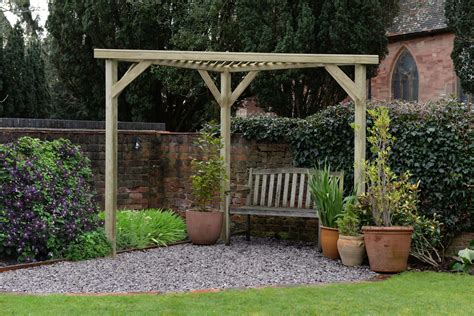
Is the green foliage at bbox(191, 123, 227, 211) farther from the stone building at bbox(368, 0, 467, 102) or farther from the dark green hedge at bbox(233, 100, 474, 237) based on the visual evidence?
the stone building at bbox(368, 0, 467, 102)

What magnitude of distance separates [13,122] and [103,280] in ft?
20.9

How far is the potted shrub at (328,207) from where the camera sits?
29.7 ft

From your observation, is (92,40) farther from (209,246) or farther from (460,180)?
(460,180)

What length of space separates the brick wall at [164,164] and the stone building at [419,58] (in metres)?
11.8

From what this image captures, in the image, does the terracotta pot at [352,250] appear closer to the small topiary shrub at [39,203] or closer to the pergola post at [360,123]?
the pergola post at [360,123]

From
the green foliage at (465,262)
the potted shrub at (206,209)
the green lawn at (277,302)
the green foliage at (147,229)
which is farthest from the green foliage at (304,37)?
the green lawn at (277,302)

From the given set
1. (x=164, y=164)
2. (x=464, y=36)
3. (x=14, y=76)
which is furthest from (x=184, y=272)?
(x=14, y=76)

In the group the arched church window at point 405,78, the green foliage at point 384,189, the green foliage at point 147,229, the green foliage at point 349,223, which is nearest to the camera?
the green foliage at point 384,189

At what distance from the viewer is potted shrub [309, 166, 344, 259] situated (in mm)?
9062

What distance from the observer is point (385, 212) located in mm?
8352

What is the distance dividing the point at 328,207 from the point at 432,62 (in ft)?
52.0

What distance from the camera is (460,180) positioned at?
28.7 feet

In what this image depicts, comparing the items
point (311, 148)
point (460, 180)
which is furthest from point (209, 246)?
point (460, 180)

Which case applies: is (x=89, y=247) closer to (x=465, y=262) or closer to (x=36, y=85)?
(x=465, y=262)
